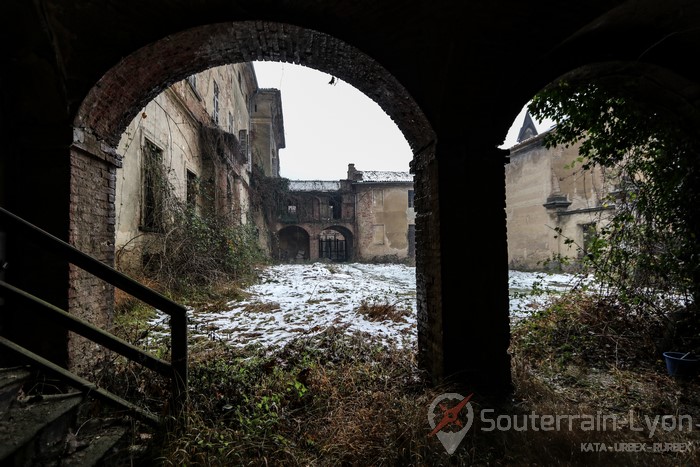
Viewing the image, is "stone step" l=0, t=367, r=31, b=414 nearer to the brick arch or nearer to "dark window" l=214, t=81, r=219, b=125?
the brick arch

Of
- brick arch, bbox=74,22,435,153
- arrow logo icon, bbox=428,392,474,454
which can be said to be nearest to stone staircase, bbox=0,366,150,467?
arrow logo icon, bbox=428,392,474,454

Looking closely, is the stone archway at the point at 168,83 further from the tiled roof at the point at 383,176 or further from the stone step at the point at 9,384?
the tiled roof at the point at 383,176

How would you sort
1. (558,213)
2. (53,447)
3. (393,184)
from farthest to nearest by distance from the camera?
1. (393,184)
2. (558,213)
3. (53,447)

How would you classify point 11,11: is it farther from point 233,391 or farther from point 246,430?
point 246,430

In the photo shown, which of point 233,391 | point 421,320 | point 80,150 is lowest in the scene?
point 233,391

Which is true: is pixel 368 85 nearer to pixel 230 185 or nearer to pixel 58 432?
pixel 58 432

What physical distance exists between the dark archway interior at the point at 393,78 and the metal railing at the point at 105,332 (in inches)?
26.3

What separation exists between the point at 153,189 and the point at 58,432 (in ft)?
20.4

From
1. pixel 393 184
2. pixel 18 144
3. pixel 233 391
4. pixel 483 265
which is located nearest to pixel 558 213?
pixel 393 184

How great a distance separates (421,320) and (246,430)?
2.08 metres

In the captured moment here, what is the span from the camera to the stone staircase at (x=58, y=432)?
6.17 feet

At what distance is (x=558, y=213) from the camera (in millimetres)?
17531

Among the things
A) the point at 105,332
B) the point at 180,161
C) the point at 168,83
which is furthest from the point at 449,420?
the point at 180,161

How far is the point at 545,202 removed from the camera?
1822 cm
